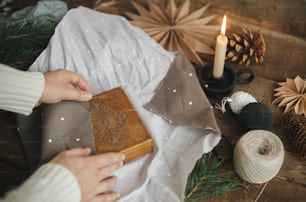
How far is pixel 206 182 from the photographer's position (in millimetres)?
611

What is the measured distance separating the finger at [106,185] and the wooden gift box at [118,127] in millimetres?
42

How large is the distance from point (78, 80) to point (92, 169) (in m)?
0.17

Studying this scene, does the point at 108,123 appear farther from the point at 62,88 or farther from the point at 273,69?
the point at 273,69

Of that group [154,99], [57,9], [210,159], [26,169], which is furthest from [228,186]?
[57,9]

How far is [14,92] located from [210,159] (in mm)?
325

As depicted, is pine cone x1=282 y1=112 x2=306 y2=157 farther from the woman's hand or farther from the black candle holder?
the woman's hand

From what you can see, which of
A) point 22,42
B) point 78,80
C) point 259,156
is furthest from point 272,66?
point 22,42

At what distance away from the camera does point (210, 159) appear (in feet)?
2.12

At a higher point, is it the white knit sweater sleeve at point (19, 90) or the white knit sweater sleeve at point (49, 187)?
the white knit sweater sleeve at point (19, 90)

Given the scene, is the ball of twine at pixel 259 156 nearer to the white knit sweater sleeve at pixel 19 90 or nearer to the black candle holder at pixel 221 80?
the black candle holder at pixel 221 80

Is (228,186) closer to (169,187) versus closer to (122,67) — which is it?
(169,187)

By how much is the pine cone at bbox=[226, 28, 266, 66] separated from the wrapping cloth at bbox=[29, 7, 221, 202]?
117 millimetres

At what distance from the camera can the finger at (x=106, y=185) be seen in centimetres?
57

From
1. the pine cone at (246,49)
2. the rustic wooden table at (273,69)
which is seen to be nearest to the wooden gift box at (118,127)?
the rustic wooden table at (273,69)
